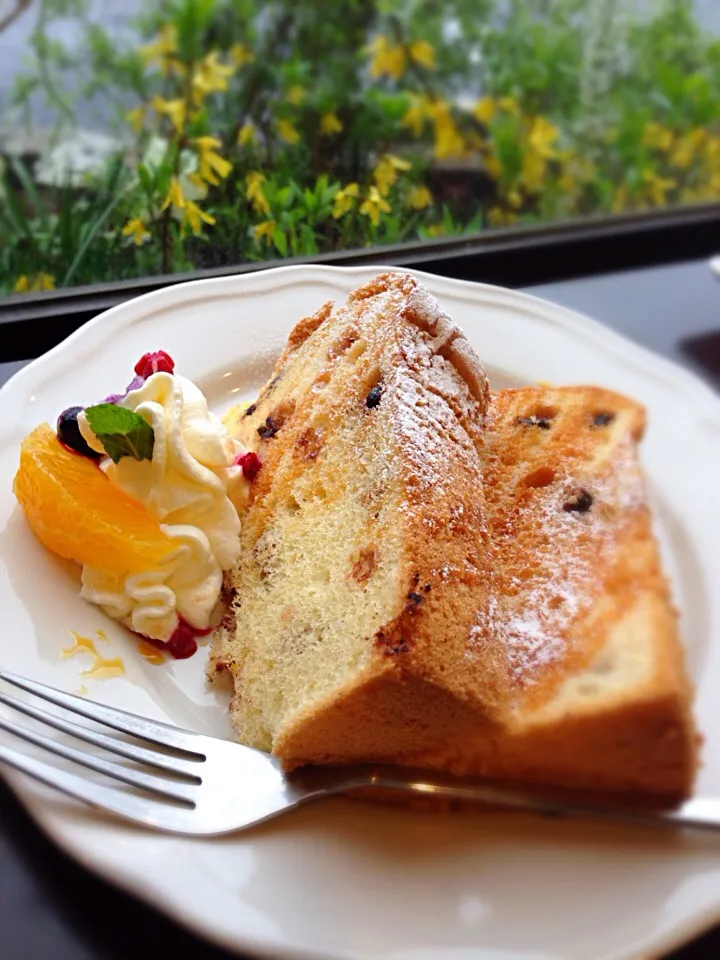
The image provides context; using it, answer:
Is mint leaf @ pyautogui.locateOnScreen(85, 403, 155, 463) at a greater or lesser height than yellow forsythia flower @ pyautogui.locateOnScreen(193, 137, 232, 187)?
lesser

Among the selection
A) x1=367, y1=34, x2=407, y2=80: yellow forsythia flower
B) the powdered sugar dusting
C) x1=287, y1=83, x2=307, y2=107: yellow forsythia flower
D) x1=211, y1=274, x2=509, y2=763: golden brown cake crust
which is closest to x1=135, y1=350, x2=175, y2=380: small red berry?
x1=211, y1=274, x2=509, y2=763: golden brown cake crust

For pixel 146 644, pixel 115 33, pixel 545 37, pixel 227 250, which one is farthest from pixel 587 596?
pixel 115 33

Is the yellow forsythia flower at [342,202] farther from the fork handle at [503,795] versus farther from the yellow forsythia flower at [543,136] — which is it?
the fork handle at [503,795]

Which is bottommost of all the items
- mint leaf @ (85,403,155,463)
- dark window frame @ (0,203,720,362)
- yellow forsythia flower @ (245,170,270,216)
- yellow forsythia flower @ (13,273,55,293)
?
mint leaf @ (85,403,155,463)

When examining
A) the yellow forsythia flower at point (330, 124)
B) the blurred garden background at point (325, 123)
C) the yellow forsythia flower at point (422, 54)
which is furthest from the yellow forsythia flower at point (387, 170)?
the yellow forsythia flower at point (422, 54)

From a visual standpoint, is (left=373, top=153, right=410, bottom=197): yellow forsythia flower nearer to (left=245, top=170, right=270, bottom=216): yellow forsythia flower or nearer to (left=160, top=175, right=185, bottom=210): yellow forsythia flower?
(left=245, top=170, right=270, bottom=216): yellow forsythia flower

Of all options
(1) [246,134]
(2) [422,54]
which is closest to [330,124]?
(1) [246,134]
